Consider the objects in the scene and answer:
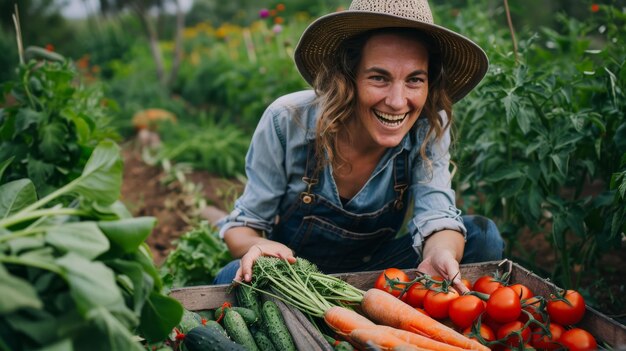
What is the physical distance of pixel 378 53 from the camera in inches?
102

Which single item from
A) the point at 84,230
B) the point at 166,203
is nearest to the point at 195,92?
the point at 166,203

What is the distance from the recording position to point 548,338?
2.06 meters

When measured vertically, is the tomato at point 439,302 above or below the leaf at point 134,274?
below

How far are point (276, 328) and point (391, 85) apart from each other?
3.77 ft

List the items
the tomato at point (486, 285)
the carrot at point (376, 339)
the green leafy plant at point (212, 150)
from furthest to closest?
1. the green leafy plant at point (212, 150)
2. the tomato at point (486, 285)
3. the carrot at point (376, 339)

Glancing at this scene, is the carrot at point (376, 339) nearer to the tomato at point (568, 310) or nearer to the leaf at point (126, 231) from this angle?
the tomato at point (568, 310)

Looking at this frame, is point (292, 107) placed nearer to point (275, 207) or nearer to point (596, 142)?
point (275, 207)

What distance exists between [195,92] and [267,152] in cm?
625

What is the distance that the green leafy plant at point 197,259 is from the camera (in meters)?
3.43

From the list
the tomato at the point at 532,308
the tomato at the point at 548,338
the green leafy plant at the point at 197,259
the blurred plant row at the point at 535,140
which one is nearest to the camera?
the tomato at the point at 548,338

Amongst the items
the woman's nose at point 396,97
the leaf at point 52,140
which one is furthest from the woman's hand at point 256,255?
the leaf at point 52,140

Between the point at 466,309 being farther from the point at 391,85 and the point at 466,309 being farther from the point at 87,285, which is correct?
the point at 87,285

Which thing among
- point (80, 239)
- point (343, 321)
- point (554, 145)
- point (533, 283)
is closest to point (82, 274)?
point (80, 239)

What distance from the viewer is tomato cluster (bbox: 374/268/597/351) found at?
6.70 ft
